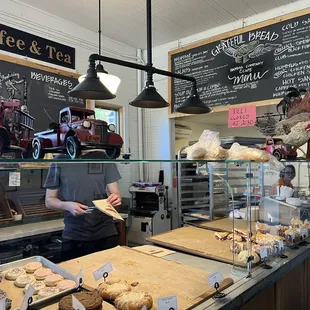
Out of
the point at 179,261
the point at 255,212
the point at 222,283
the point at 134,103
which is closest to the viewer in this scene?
the point at 222,283

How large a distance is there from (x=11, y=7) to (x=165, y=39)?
198 cm

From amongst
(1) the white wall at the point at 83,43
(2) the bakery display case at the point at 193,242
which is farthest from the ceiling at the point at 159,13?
(2) the bakery display case at the point at 193,242

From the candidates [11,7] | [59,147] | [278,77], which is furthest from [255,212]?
[11,7]

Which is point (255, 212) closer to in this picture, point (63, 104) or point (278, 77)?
point (278, 77)

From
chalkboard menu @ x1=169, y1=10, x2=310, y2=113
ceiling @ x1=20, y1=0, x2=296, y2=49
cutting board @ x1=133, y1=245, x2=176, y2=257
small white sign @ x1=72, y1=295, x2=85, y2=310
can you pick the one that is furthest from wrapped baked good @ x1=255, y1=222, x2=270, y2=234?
ceiling @ x1=20, y1=0, x2=296, y2=49

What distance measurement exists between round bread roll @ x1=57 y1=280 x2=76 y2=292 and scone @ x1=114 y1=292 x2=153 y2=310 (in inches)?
8.1

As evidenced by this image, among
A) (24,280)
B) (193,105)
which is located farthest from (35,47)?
(24,280)

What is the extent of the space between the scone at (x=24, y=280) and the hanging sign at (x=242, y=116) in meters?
2.55

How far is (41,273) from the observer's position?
1275 mm

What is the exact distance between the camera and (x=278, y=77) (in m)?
3.29

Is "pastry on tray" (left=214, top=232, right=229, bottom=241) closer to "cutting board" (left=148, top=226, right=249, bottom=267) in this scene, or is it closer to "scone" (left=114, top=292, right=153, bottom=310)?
"cutting board" (left=148, top=226, right=249, bottom=267)

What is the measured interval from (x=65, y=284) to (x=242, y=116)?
2679mm

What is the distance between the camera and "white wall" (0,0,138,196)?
3.23 m

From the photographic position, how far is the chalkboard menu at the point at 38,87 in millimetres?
3141
